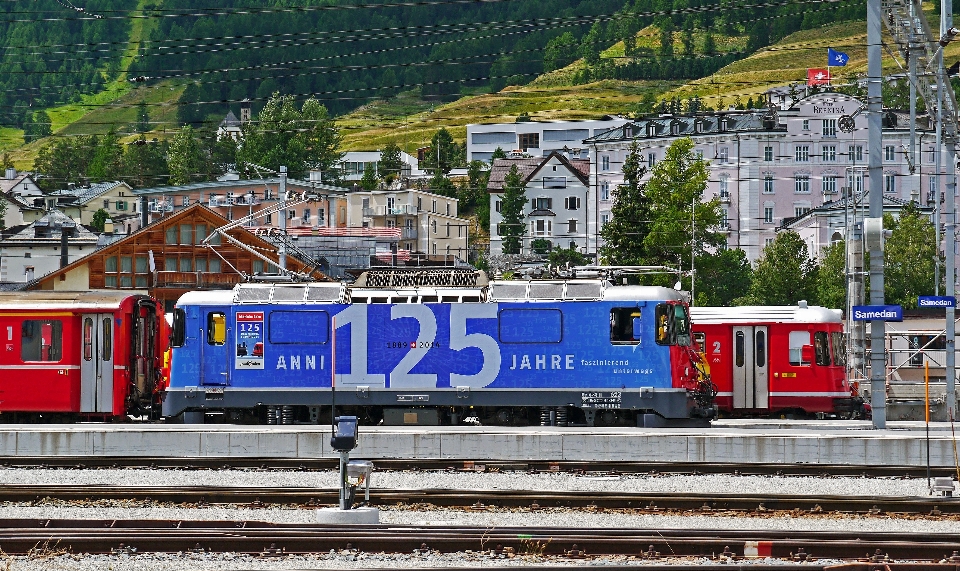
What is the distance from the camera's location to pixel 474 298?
32000 millimetres

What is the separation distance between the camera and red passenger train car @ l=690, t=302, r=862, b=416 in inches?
1455

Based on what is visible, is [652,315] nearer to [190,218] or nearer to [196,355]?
[196,355]

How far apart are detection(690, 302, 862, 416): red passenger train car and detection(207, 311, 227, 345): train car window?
12615mm

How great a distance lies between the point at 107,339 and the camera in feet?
108

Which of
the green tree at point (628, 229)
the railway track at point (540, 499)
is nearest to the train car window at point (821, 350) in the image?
the railway track at point (540, 499)

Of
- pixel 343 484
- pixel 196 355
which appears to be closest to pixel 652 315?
pixel 196 355

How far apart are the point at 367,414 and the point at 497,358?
358 centimetres

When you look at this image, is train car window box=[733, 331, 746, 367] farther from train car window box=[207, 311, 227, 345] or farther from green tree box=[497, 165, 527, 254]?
green tree box=[497, 165, 527, 254]

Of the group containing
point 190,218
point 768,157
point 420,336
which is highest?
point 768,157

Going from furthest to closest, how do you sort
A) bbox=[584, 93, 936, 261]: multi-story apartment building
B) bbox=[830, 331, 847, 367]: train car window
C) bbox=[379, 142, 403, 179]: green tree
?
bbox=[379, 142, 403, 179]: green tree → bbox=[584, 93, 936, 261]: multi-story apartment building → bbox=[830, 331, 847, 367]: train car window

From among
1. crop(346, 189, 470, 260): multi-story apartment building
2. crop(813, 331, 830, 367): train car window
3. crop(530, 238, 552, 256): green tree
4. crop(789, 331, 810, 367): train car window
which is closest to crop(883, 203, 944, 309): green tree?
crop(346, 189, 470, 260): multi-story apartment building

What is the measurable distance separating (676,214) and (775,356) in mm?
43751

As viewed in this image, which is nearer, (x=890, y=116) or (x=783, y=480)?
(x=783, y=480)

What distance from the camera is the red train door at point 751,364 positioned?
37.0 m
